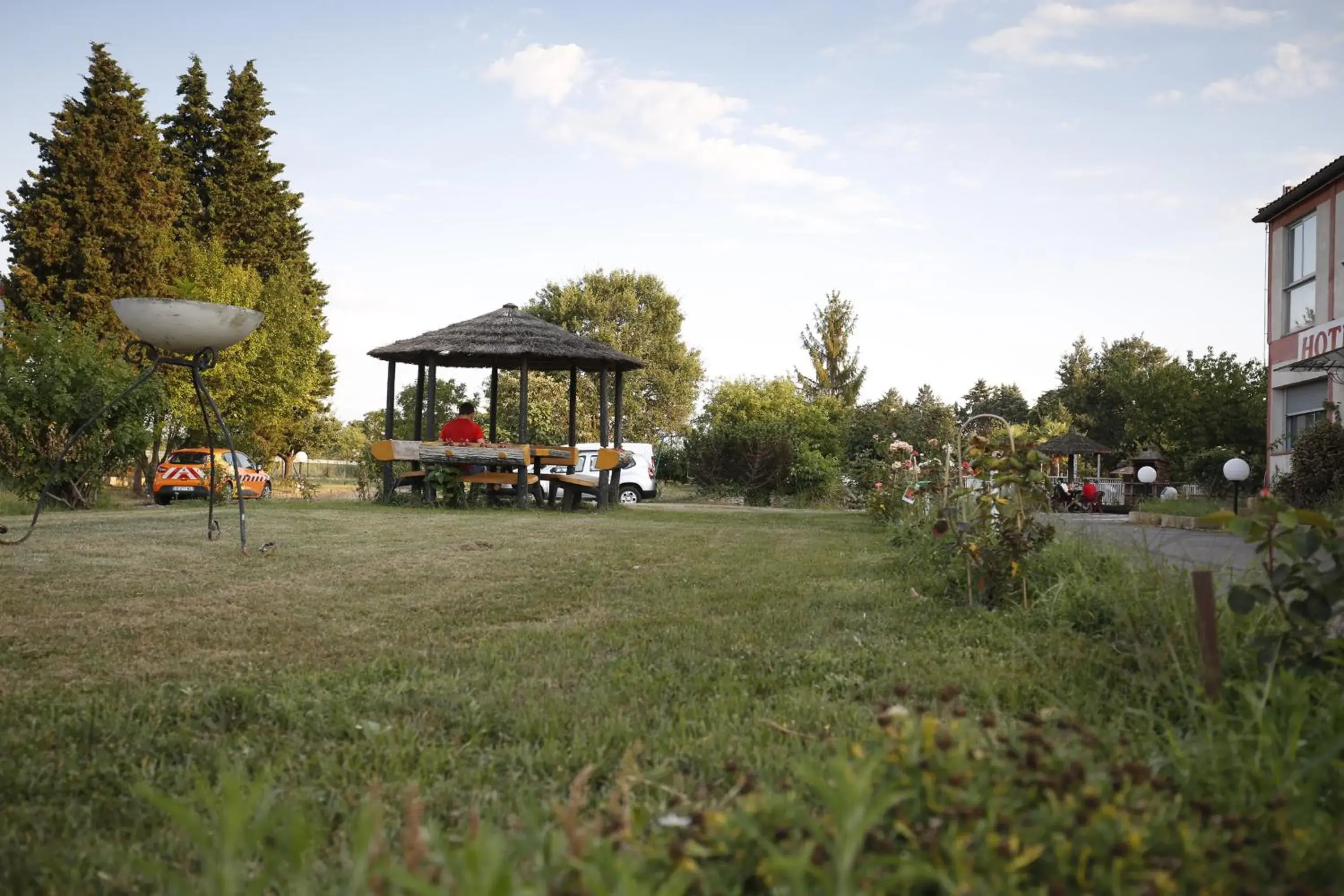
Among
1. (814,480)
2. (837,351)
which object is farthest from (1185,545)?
(837,351)

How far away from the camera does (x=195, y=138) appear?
28.2m

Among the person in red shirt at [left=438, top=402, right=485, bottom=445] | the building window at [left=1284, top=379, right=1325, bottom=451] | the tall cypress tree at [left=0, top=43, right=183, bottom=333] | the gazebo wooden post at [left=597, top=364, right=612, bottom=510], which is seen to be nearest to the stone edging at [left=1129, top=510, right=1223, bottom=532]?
the building window at [left=1284, top=379, right=1325, bottom=451]

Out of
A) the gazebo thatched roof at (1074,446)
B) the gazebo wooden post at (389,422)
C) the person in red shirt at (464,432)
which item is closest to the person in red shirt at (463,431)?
the person in red shirt at (464,432)

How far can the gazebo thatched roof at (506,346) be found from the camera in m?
15.6

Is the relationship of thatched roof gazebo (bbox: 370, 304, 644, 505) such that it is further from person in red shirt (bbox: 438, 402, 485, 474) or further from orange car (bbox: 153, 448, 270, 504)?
orange car (bbox: 153, 448, 270, 504)

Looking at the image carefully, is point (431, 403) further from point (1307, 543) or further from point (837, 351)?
point (837, 351)

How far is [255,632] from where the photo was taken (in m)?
4.02

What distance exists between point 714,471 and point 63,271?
619 inches

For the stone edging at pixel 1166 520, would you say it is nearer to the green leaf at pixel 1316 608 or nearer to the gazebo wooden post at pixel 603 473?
the gazebo wooden post at pixel 603 473

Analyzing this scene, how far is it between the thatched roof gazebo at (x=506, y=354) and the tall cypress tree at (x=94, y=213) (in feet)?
27.8

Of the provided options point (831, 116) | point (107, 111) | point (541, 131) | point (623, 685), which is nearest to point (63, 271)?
point (107, 111)

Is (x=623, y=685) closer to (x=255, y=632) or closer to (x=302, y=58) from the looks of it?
(x=255, y=632)

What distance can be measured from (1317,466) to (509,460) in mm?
11490

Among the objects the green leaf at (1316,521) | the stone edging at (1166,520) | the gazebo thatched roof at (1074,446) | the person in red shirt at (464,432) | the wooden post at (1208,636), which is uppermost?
the gazebo thatched roof at (1074,446)
